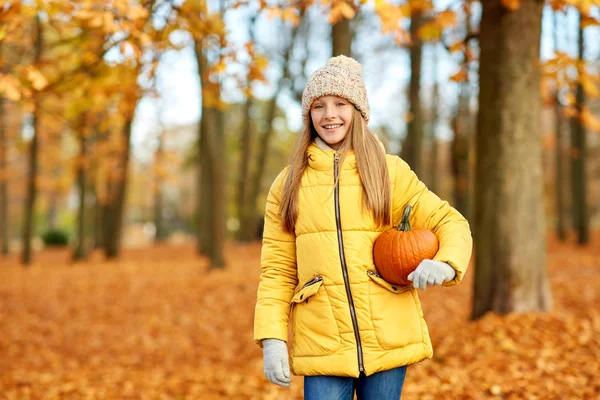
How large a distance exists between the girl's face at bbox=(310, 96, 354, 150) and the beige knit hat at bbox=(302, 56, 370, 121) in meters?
0.03

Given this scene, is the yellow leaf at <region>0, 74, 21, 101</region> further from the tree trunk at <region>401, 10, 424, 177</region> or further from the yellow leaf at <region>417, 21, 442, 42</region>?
the tree trunk at <region>401, 10, 424, 177</region>

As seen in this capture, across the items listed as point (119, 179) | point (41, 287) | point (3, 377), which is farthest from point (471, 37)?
point (119, 179)

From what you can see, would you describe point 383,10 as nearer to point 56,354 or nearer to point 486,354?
point 486,354

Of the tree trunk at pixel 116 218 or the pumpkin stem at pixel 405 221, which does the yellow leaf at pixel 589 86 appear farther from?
the tree trunk at pixel 116 218

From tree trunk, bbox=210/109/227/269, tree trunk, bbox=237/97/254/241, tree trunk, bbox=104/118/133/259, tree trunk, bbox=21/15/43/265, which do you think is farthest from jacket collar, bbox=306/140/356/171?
tree trunk, bbox=237/97/254/241

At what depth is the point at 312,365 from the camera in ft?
7.98

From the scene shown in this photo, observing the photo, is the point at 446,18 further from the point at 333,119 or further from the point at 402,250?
the point at 402,250

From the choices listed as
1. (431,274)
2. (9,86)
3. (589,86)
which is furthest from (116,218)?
(431,274)

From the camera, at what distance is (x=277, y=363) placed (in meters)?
2.43

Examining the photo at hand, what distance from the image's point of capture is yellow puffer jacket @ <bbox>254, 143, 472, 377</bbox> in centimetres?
240

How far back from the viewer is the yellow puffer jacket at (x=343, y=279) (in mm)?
2398

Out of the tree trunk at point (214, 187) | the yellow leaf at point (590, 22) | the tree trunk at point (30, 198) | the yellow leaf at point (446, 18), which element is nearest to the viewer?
the yellow leaf at point (590, 22)

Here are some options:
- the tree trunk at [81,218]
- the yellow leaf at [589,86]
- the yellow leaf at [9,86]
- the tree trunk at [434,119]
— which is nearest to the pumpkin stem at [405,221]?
the yellow leaf at [9,86]

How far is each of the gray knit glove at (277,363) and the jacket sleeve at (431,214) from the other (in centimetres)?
75
